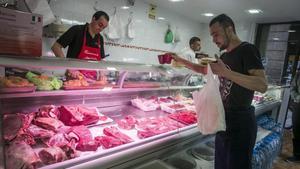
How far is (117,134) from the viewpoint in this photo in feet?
7.30

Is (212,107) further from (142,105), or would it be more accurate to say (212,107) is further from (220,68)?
(142,105)

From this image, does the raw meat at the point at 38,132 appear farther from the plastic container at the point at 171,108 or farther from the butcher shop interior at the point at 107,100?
the plastic container at the point at 171,108

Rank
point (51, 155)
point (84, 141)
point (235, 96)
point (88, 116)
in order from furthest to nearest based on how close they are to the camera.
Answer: point (88, 116) < point (235, 96) < point (84, 141) < point (51, 155)

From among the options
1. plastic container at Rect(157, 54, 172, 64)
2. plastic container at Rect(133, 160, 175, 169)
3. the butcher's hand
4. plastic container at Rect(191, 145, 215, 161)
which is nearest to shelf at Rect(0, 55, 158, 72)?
plastic container at Rect(157, 54, 172, 64)

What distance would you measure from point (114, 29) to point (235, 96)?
4.20 m

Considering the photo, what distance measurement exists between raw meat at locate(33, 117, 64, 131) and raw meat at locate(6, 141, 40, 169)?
40 centimetres

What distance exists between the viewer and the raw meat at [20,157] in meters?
1.50

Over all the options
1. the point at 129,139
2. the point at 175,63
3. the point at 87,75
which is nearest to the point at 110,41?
the point at 87,75

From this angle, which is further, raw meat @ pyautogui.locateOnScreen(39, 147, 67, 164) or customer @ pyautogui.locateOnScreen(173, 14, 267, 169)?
customer @ pyautogui.locateOnScreen(173, 14, 267, 169)

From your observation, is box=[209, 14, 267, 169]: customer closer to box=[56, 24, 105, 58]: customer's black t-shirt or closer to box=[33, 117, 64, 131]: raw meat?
box=[33, 117, 64, 131]: raw meat

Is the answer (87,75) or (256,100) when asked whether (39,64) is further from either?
(256,100)

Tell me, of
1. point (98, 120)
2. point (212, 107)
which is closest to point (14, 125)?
point (98, 120)

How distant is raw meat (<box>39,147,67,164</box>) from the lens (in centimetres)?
164

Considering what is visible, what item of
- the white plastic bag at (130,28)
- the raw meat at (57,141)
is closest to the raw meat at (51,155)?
the raw meat at (57,141)
